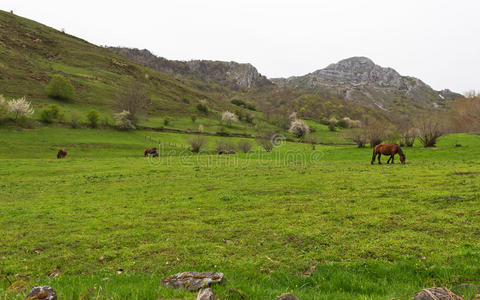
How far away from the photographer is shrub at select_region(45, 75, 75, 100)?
88.4 meters

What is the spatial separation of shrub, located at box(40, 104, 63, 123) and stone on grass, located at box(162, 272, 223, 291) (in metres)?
A: 78.1

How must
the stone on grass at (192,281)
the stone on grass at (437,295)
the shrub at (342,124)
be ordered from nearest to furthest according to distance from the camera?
1. the stone on grass at (437,295)
2. the stone on grass at (192,281)
3. the shrub at (342,124)

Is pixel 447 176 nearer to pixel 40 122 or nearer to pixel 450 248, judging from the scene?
pixel 450 248

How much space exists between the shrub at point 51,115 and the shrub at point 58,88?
99.9 ft

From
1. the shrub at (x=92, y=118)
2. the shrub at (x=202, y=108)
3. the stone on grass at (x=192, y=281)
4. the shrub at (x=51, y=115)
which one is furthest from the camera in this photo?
the shrub at (x=202, y=108)

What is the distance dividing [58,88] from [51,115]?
3270 centimetres

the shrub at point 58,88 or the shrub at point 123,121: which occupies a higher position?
the shrub at point 58,88

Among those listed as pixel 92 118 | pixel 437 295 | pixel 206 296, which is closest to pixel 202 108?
pixel 92 118

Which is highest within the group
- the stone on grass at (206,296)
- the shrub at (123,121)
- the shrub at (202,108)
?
the shrub at (202,108)

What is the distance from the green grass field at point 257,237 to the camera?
16.6 feet

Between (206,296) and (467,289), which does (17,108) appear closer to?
(206,296)

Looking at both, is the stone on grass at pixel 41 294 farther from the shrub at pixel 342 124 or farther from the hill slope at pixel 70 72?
the shrub at pixel 342 124

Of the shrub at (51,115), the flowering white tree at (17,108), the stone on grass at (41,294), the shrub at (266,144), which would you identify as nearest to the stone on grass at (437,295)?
the stone on grass at (41,294)

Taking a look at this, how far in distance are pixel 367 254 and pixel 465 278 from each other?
193 centimetres
